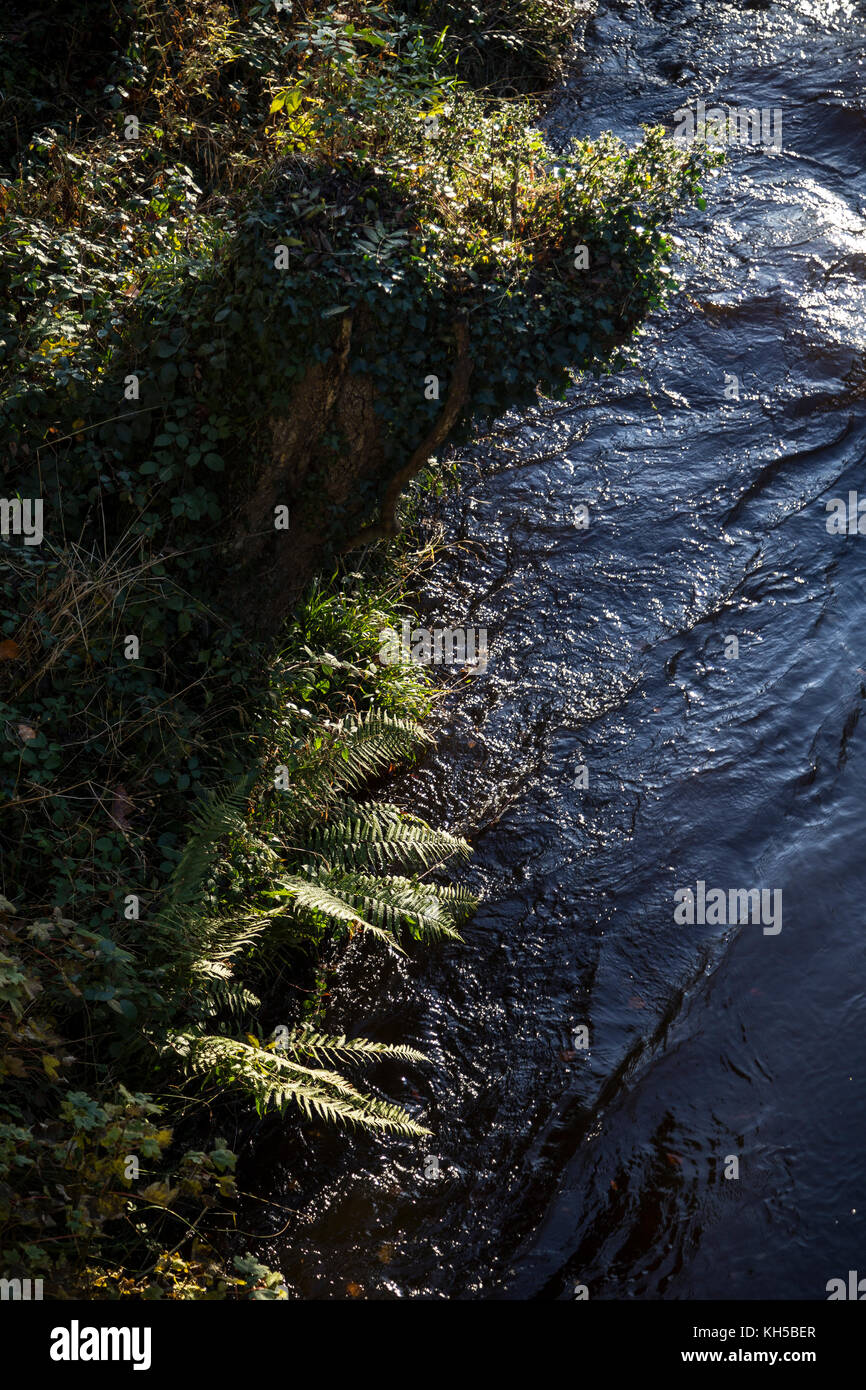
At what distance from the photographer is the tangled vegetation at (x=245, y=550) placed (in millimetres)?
4840

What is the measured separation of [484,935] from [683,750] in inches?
75.9

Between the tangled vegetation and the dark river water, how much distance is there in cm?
42

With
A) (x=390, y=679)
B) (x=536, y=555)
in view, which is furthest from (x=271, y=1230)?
(x=536, y=555)

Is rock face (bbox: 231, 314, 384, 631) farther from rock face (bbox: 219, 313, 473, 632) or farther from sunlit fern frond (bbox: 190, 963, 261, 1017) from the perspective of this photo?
sunlit fern frond (bbox: 190, 963, 261, 1017)

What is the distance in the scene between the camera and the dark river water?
4.83 metres

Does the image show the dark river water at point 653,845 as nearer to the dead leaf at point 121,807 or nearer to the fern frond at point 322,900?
the fern frond at point 322,900

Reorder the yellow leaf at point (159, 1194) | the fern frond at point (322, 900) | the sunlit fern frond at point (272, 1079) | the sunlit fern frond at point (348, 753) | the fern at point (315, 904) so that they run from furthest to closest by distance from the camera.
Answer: the sunlit fern frond at point (348, 753), the fern frond at point (322, 900), the fern at point (315, 904), the sunlit fern frond at point (272, 1079), the yellow leaf at point (159, 1194)

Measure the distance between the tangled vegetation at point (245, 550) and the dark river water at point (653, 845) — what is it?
421 mm

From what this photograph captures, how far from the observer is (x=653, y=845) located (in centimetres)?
639

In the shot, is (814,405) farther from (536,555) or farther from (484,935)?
(484,935)

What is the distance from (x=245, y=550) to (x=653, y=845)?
2936mm

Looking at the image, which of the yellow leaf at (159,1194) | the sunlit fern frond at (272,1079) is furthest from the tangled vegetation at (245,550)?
the yellow leaf at (159,1194)

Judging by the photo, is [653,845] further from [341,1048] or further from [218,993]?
[218,993]
